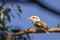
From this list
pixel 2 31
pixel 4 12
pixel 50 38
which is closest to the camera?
pixel 4 12

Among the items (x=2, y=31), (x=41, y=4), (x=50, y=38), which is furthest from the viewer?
(x=50, y=38)

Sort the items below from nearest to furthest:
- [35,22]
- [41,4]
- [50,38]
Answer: [41,4] → [35,22] → [50,38]

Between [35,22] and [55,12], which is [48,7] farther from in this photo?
[35,22]

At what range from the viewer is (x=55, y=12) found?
0.56 feet

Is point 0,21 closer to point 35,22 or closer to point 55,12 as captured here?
point 35,22

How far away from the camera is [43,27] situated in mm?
1183

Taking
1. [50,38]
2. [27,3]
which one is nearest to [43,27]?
[50,38]

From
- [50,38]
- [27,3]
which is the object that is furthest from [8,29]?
[27,3]

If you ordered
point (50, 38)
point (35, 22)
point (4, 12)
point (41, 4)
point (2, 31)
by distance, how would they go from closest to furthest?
point (41, 4)
point (4, 12)
point (2, 31)
point (35, 22)
point (50, 38)

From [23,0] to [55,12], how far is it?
0.11 ft

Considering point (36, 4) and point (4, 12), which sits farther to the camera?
point (4, 12)

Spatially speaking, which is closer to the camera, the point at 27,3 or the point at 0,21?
the point at 27,3

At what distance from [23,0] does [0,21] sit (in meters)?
0.99

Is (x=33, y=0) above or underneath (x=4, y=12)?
underneath
